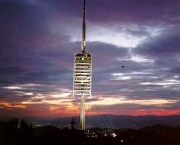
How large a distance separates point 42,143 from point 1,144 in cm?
2714

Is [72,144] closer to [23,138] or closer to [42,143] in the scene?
[42,143]

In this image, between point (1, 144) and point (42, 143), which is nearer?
point (1, 144)

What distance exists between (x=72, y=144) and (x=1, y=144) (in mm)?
42657

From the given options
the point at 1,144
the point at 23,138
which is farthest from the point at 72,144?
the point at 1,144

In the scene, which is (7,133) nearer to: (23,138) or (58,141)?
(23,138)

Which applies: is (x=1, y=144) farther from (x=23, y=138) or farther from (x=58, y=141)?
(x=58, y=141)

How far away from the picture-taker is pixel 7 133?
199 metres

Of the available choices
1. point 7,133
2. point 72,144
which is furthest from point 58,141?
point 7,133

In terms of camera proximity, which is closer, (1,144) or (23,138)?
(1,144)

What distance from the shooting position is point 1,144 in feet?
579

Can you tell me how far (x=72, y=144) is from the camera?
195750 millimetres

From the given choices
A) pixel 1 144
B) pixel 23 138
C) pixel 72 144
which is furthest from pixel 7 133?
pixel 72 144

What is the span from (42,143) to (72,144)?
1814 cm

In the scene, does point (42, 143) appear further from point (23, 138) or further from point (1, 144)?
point (1, 144)
